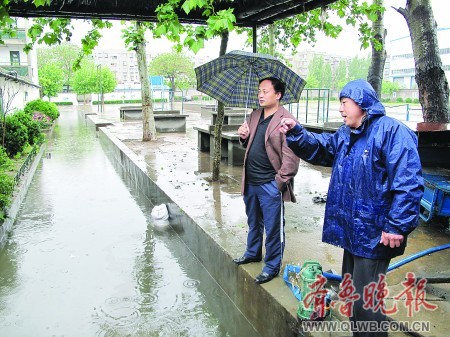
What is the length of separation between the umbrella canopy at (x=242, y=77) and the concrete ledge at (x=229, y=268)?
169 centimetres

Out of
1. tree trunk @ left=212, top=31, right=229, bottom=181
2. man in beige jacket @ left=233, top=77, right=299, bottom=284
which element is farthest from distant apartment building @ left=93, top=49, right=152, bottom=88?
man in beige jacket @ left=233, top=77, right=299, bottom=284

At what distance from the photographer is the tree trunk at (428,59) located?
7.96 m

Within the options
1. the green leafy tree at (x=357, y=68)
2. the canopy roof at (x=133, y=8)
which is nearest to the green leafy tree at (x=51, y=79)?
the canopy roof at (x=133, y=8)

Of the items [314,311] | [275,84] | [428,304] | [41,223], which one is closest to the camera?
[314,311]

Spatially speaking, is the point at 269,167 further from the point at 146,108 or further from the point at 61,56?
the point at 61,56

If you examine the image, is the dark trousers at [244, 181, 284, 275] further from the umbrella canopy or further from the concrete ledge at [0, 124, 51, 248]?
the concrete ledge at [0, 124, 51, 248]

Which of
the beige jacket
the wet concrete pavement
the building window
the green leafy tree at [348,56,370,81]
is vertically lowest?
the wet concrete pavement

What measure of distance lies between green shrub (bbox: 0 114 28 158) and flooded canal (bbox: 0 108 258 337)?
3.08 meters

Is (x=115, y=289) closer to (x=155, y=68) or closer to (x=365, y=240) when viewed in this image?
(x=365, y=240)

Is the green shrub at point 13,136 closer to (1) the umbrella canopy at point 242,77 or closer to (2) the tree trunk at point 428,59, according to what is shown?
(1) the umbrella canopy at point 242,77

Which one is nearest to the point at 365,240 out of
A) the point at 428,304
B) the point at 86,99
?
the point at 428,304

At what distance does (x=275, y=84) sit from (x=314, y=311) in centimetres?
191

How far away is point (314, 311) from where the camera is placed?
312 centimetres

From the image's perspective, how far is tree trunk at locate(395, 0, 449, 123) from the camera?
7.96 m
